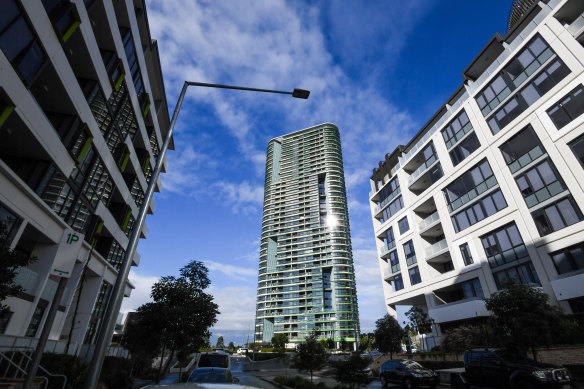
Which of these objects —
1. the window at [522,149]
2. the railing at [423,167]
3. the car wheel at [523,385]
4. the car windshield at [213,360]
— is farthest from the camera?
the railing at [423,167]

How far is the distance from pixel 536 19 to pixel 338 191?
8748cm

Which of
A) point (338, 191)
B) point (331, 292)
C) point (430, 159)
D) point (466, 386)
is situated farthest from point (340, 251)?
point (466, 386)

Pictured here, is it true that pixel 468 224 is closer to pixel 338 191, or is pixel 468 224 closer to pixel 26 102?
pixel 26 102

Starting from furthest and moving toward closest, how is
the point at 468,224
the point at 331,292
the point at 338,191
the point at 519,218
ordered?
1. the point at 338,191
2. the point at 331,292
3. the point at 468,224
4. the point at 519,218

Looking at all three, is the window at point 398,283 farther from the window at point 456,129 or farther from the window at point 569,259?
the window at point 569,259

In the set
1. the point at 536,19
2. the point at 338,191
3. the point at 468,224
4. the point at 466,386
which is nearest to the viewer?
A: the point at 466,386

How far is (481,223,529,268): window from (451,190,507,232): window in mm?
1800

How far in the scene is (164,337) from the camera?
19516 mm

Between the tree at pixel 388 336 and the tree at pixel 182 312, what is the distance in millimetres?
17374

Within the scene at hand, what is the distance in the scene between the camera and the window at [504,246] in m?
22.8

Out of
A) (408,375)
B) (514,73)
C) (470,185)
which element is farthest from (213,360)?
(514,73)

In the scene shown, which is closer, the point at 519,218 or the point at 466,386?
the point at 466,386

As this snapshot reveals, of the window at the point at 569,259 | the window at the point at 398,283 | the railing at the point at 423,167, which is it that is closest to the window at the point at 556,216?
the window at the point at 569,259

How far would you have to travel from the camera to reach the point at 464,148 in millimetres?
30438
